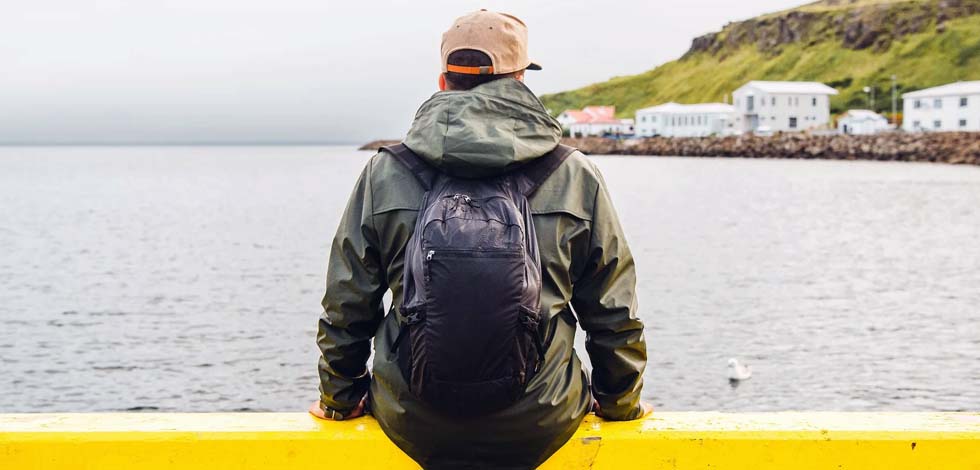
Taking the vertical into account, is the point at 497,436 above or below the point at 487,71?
below

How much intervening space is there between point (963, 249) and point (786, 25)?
453ft

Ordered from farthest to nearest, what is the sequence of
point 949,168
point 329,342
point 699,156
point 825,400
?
point 699,156, point 949,168, point 825,400, point 329,342

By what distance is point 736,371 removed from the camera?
13.3 metres

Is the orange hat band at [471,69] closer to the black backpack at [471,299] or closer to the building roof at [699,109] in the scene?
the black backpack at [471,299]

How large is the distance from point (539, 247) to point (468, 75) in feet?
1.66

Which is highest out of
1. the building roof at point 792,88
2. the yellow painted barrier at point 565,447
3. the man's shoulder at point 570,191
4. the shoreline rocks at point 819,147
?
the building roof at point 792,88

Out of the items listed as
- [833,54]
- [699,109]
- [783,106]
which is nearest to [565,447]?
[783,106]

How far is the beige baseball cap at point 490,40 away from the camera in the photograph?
103 inches

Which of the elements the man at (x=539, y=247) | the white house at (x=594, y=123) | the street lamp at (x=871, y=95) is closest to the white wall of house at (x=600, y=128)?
the white house at (x=594, y=123)

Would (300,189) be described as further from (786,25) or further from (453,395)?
(786,25)

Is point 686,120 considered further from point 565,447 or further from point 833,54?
point 565,447

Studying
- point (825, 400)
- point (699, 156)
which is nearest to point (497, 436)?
point (825, 400)

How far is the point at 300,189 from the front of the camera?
7950cm

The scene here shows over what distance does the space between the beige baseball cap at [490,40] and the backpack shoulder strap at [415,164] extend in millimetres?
264
